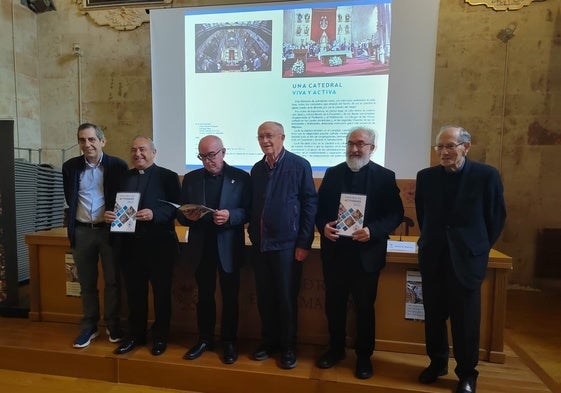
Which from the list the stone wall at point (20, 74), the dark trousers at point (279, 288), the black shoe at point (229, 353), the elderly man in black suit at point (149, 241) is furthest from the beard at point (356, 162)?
the stone wall at point (20, 74)

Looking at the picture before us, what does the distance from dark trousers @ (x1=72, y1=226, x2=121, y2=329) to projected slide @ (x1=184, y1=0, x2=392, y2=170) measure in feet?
5.10

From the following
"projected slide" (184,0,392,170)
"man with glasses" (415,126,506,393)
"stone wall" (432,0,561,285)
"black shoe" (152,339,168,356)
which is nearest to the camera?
"man with glasses" (415,126,506,393)

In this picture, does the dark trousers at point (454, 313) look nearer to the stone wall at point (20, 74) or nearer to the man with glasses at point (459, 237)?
the man with glasses at point (459, 237)

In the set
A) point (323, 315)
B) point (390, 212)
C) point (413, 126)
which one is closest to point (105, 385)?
point (323, 315)

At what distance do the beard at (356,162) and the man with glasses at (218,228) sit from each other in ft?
1.97

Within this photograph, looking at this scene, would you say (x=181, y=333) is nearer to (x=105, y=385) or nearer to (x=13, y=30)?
(x=105, y=385)

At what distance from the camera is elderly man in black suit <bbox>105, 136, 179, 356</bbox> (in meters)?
2.08

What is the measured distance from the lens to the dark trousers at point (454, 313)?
1773 millimetres

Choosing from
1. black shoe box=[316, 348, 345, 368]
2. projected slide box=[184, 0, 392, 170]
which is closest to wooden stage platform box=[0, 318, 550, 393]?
black shoe box=[316, 348, 345, 368]

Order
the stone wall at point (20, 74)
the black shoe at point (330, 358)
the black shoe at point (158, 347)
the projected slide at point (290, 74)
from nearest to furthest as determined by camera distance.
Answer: the black shoe at point (330, 358) → the black shoe at point (158, 347) → the projected slide at point (290, 74) → the stone wall at point (20, 74)

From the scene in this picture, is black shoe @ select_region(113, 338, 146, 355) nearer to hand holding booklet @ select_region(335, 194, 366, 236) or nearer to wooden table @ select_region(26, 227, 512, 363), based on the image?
wooden table @ select_region(26, 227, 512, 363)

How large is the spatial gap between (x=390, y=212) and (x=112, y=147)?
12.7ft

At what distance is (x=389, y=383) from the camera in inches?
76.2

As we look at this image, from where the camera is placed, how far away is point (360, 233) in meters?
1.85
